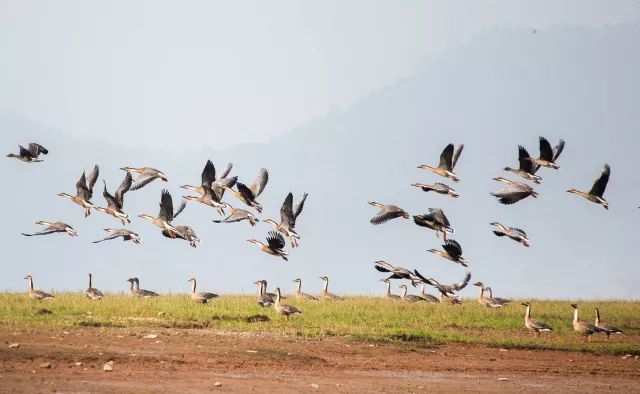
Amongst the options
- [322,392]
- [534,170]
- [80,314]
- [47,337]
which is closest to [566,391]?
[322,392]

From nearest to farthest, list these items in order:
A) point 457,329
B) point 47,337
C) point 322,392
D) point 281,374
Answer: point 322,392, point 281,374, point 47,337, point 457,329

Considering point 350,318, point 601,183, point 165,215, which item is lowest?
point 350,318

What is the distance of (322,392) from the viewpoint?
17344mm

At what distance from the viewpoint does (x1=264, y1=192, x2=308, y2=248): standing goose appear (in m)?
27.8

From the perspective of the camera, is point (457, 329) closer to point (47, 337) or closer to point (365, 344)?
point (365, 344)

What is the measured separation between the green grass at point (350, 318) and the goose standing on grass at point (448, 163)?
410 cm

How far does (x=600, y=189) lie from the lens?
2570 cm

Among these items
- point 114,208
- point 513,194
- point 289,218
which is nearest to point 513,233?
point 513,194

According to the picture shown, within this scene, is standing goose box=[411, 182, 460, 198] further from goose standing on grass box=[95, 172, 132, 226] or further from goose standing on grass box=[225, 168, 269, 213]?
goose standing on grass box=[95, 172, 132, 226]

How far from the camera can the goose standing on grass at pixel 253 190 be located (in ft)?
88.9

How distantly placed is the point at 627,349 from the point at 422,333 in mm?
5127

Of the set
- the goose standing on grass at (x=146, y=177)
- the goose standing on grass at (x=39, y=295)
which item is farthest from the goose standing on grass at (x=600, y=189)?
the goose standing on grass at (x=39, y=295)

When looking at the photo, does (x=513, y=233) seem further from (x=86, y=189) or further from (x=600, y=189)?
(x=86, y=189)

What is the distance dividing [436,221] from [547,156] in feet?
11.2
